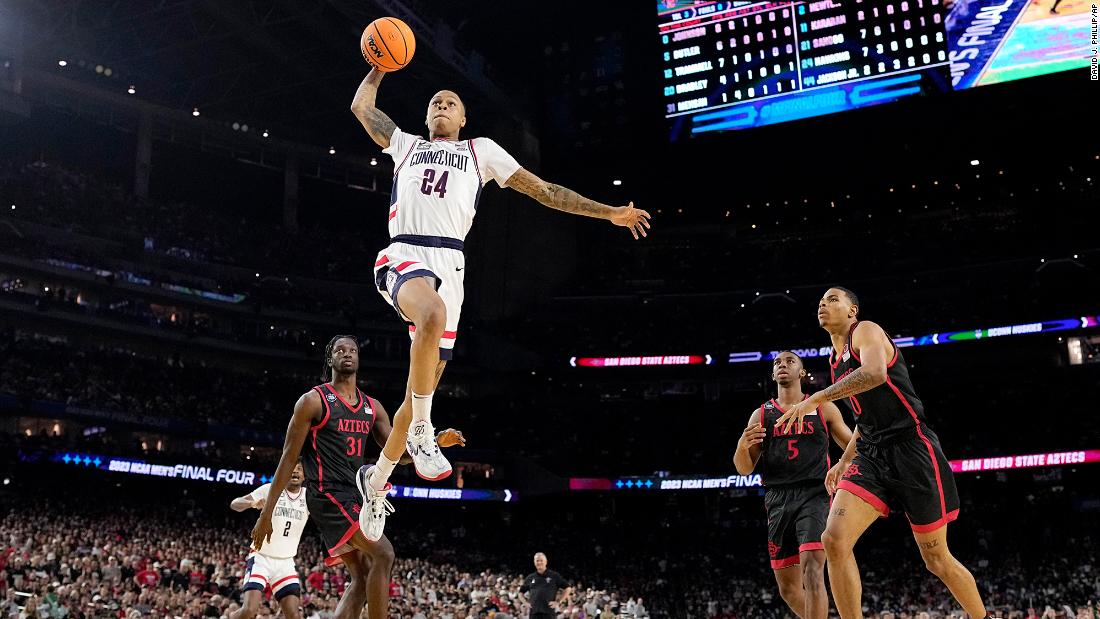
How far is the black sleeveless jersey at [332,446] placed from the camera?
24.7 ft

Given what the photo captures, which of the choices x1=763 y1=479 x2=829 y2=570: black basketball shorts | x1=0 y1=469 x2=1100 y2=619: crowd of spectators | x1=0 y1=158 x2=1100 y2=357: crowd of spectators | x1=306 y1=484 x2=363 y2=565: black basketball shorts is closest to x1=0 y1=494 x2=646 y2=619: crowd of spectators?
x1=0 y1=469 x2=1100 y2=619: crowd of spectators

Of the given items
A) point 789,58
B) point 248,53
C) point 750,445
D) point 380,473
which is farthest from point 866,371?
point 248,53

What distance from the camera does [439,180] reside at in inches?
272

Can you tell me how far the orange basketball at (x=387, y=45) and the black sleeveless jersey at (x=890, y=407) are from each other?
3894 millimetres

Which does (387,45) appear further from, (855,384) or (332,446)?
(855,384)

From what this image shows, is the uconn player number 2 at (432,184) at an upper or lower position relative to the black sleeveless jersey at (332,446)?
upper

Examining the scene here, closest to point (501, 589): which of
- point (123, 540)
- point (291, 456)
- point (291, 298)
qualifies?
point (123, 540)

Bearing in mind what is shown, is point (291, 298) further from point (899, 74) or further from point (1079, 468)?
point (1079, 468)

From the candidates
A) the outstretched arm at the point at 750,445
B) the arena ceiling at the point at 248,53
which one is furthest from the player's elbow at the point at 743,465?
the arena ceiling at the point at 248,53

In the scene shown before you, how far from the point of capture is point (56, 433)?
34625mm

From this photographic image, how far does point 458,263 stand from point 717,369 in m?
33.5

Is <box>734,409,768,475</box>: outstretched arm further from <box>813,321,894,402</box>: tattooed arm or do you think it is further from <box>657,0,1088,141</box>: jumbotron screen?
<box>657,0,1088,141</box>: jumbotron screen

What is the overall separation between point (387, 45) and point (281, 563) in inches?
255

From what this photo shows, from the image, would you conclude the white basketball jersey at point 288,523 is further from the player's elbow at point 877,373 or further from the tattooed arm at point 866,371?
the player's elbow at point 877,373
